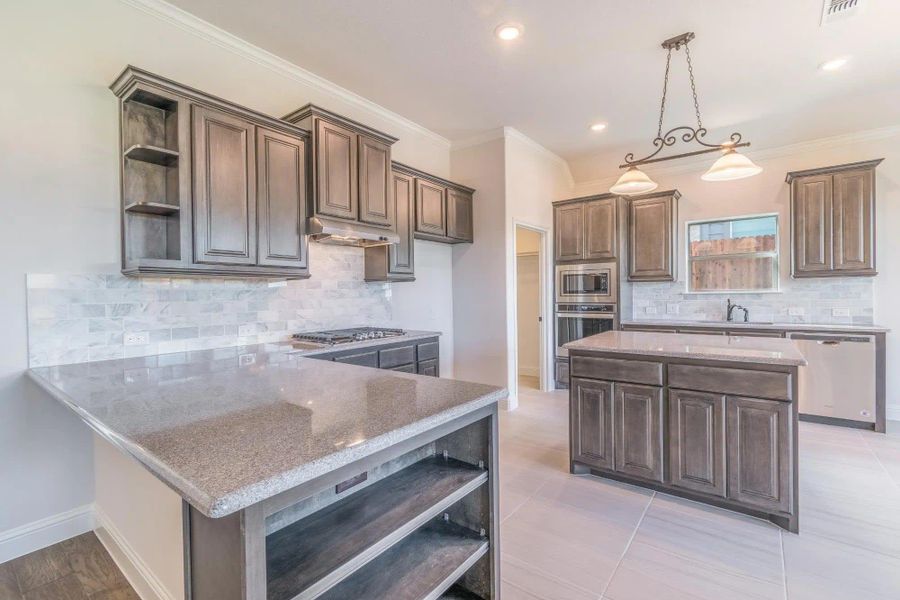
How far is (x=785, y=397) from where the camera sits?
2.21 meters

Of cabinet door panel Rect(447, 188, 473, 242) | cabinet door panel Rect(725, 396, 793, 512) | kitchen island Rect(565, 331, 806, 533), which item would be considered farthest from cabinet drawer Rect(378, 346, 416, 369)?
cabinet door panel Rect(725, 396, 793, 512)

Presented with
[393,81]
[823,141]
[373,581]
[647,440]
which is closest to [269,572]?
[373,581]

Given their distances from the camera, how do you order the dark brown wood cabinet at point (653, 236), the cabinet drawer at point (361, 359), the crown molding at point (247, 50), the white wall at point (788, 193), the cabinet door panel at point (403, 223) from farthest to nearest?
1. the dark brown wood cabinet at point (653, 236)
2. the white wall at point (788, 193)
3. the cabinet door panel at point (403, 223)
4. the cabinet drawer at point (361, 359)
5. the crown molding at point (247, 50)

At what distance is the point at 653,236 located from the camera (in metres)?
5.08

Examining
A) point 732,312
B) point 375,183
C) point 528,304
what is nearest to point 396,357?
point 375,183

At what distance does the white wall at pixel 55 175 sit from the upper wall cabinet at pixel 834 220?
5.61 metres

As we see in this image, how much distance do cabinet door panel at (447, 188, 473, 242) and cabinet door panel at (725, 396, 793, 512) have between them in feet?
9.78

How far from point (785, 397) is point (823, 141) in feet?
12.7

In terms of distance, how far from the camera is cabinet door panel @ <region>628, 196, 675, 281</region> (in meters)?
5.00

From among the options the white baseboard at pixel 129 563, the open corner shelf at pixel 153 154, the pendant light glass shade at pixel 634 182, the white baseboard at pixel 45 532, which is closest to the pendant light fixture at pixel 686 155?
the pendant light glass shade at pixel 634 182

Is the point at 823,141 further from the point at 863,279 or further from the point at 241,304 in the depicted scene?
the point at 241,304

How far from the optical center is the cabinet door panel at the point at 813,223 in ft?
13.6

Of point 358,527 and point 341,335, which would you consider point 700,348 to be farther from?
point 341,335

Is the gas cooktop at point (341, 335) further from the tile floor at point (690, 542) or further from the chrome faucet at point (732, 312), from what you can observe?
the chrome faucet at point (732, 312)
